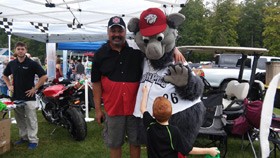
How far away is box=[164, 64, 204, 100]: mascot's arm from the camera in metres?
1.98

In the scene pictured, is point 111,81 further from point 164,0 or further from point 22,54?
point 164,0

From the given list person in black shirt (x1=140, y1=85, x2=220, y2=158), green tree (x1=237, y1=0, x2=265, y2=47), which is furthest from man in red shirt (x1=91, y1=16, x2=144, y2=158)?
green tree (x1=237, y1=0, x2=265, y2=47)

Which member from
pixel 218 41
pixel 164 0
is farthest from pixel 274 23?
pixel 164 0

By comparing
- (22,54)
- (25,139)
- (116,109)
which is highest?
(22,54)

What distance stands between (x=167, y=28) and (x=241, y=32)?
125 feet

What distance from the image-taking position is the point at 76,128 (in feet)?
14.0

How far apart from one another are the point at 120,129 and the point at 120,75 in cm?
57

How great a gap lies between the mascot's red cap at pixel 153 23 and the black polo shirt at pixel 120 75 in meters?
0.30

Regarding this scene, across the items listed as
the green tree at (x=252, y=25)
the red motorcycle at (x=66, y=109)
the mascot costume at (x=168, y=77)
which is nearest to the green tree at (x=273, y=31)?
the green tree at (x=252, y=25)

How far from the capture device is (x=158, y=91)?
2.11 m

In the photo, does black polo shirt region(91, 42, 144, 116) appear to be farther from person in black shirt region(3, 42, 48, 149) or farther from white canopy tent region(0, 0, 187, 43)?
white canopy tent region(0, 0, 187, 43)

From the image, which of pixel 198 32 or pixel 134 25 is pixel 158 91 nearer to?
pixel 134 25

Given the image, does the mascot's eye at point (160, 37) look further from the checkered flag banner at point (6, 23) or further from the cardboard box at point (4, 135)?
the checkered flag banner at point (6, 23)

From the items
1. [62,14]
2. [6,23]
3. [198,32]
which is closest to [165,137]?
[62,14]
